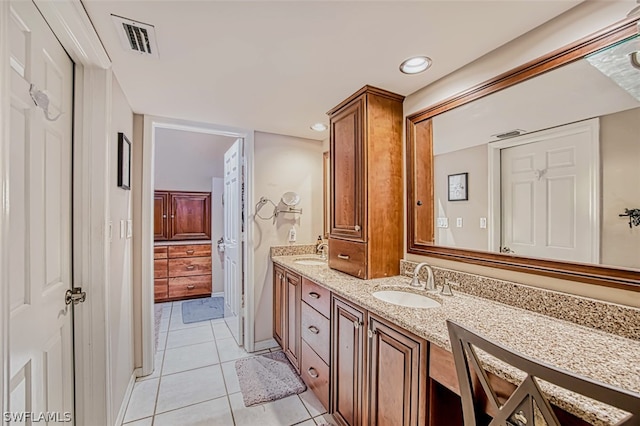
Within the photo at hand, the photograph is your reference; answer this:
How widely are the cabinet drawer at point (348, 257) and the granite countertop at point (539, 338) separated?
274 millimetres

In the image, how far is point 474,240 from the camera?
1498 millimetres

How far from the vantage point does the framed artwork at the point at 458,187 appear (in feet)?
5.20

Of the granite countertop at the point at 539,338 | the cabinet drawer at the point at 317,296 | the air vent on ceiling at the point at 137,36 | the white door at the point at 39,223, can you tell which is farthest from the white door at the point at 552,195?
the white door at the point at 39,223

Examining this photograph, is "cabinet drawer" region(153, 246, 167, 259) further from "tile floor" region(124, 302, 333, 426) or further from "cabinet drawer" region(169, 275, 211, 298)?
"tile floor" region(124, 302, 333, 426)

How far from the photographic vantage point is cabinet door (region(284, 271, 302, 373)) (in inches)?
84.4

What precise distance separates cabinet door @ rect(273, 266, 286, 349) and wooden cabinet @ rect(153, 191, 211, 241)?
2330mm

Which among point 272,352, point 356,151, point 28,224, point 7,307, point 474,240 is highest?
point 356,151

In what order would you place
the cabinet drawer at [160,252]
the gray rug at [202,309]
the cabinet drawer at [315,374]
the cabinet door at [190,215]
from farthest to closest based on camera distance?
the cabinet door at [190,215] → the cabinet drawer at [160,252] → the gray rug at [202,309] → the cabinet drawer at [315,374]

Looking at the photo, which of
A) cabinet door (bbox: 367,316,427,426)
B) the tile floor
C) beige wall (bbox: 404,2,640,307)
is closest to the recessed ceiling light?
beige wall (bbox: 404,2,640,307)

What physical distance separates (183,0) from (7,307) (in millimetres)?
1166

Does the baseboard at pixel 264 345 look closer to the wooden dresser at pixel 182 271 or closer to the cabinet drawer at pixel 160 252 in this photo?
the wooden dresser at pixel 182 271

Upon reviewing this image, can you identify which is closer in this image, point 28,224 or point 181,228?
point 28,224

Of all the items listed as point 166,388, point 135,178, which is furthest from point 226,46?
point 166,388

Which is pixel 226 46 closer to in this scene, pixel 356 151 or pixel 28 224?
pixel 356 151
